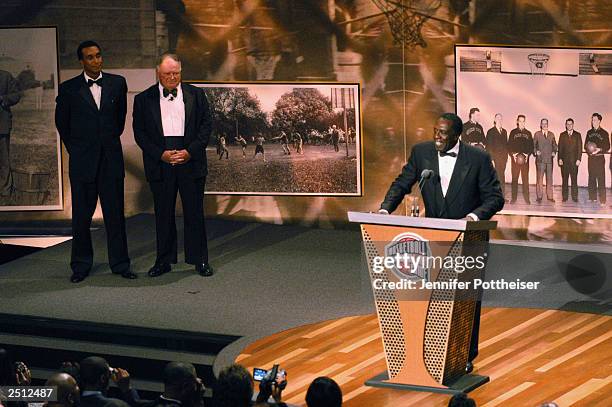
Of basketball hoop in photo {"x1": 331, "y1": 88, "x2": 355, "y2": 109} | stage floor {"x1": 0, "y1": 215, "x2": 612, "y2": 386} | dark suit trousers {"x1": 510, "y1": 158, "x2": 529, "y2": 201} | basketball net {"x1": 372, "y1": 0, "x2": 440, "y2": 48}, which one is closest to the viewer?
stage floor {"x1": 0, "y1": 215, "x2": 612, "y2": 386}

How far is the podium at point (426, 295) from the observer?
21.1 feet

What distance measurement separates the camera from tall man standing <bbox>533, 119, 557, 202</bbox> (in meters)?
9.95

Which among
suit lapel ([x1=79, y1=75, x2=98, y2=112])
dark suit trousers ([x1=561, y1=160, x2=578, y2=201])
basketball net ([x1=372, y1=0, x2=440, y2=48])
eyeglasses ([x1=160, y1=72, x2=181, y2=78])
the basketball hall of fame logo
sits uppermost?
basketball net ([x1=372, y1=0, x2=440, y2=48])

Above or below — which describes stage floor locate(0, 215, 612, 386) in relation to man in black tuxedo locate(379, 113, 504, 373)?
below

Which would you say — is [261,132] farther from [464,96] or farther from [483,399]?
[483,399]

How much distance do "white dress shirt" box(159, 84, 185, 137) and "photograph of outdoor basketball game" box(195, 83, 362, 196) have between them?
5.31 feet

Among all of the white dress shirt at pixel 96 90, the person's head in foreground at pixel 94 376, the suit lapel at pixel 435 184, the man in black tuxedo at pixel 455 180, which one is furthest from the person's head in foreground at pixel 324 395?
the white dress shirt at pixel 96 90

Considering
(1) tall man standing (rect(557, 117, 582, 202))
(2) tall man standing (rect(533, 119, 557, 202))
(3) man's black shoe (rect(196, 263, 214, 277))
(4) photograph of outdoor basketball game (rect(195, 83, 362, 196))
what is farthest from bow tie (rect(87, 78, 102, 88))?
(1) tall man standing (rect(557, 117, 582, 202))

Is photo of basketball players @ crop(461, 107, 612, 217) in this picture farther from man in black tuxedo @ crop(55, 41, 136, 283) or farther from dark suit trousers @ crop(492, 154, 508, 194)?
man in black tuxedo @ crop(55, 41, 136, 283)

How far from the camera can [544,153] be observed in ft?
32.8

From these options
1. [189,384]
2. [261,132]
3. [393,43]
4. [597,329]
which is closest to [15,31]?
[261,132]

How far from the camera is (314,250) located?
32.8 feet

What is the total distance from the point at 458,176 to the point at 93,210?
10.4 feet

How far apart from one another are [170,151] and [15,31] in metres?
2.54
